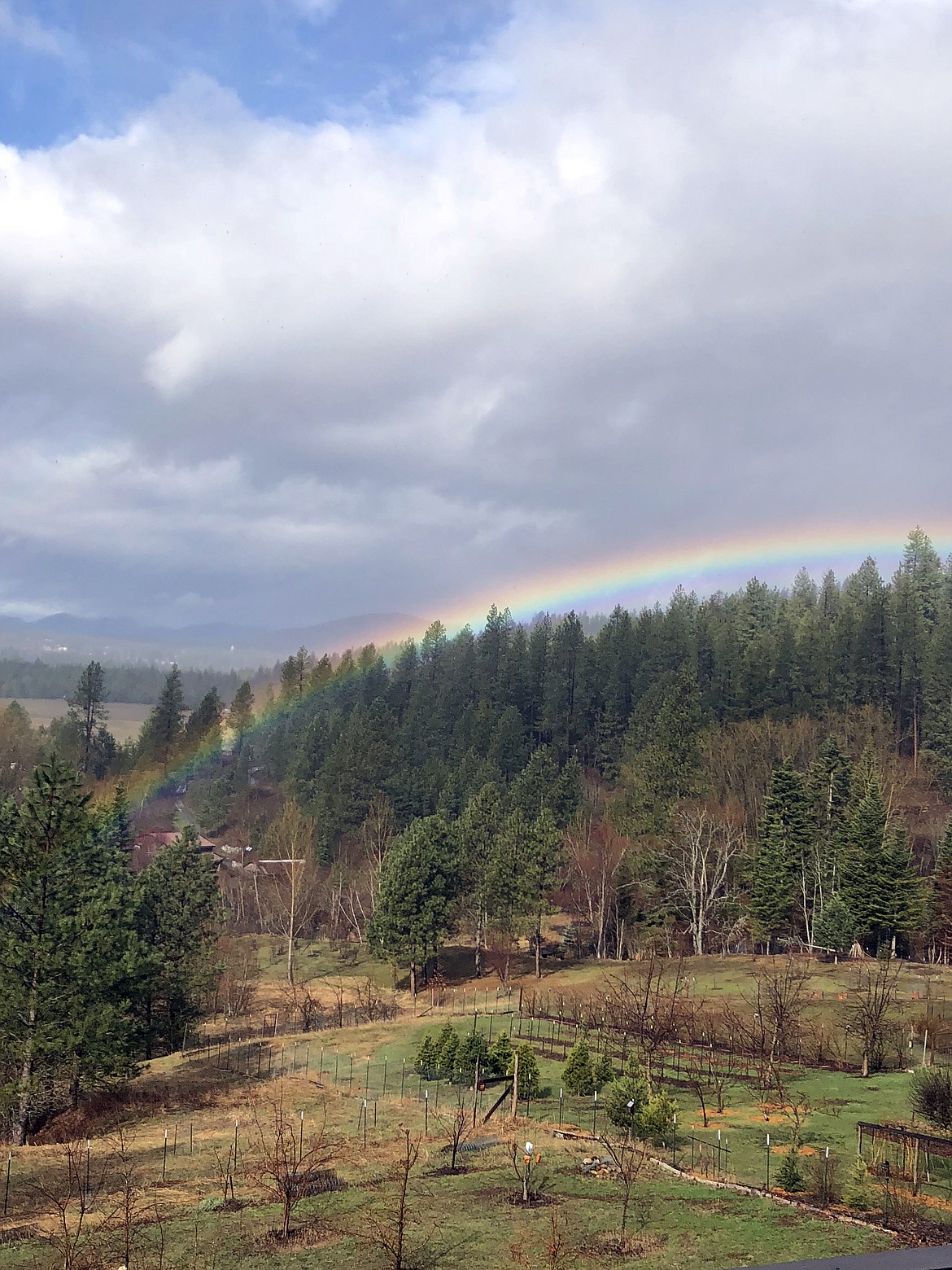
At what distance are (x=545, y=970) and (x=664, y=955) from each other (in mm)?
7781

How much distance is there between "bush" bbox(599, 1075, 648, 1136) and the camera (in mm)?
21297

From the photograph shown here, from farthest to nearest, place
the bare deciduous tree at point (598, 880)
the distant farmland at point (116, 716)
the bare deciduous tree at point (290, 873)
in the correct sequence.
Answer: the distant farmland at point (116, 716)
the bare deciduous tree at point (290, 873)
the bare deciduous tree at point (598, 880)

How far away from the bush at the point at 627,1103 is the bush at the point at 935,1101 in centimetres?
644

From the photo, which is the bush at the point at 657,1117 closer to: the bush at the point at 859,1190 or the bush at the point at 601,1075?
the bush at the point at 859,1190

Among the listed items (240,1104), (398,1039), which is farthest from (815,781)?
(240,1104)

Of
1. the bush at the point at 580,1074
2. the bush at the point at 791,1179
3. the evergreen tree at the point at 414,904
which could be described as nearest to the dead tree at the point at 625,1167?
the bush at the point at 791,1179

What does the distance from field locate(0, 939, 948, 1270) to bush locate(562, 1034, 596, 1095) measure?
25.5 inches

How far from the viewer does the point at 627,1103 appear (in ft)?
71.2

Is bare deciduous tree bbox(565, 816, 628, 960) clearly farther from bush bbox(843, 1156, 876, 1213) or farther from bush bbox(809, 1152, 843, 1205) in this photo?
bush bbox(843, 1156, 876, 1213)

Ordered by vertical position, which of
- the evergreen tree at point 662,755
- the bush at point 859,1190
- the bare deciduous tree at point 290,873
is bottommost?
the bare deciduous tree at point 290,873

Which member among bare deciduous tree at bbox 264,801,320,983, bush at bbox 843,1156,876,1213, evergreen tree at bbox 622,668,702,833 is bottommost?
bare deciduous tree at bbox 264,801,320,983

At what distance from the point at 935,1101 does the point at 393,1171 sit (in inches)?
489

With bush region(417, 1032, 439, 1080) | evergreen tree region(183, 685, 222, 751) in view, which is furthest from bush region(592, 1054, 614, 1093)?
evergreen tree region(183, 685, 222, 751)

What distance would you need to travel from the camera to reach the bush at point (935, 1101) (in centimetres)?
2089
